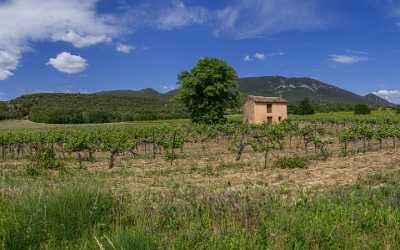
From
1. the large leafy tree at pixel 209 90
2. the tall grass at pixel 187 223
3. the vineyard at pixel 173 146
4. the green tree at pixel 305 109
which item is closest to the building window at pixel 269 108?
the large leafy tree at pixel 209 90

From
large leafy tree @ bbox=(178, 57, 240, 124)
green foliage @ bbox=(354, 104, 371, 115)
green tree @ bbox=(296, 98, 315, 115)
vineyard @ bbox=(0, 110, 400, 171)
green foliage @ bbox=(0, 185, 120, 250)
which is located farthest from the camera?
green tree @ bbox=(296, 98, 315, 115)

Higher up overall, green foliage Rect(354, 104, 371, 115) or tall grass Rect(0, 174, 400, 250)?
green foliage Rect(354, 104, 371, 115)

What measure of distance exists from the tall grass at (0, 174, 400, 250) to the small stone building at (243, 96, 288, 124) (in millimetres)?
50421

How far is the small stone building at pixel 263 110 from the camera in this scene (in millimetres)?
55969

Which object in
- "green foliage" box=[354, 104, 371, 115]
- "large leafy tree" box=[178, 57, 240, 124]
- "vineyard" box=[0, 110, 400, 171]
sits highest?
"large leafy tree" box=[178, 57, 240, 124]

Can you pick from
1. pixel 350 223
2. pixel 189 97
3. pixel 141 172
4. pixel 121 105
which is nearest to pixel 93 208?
pixel 350 223

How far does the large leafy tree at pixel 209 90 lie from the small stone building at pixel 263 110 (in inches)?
158

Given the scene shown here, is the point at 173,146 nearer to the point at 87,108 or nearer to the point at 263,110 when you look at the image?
the point at 263,110

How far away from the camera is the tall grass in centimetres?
412

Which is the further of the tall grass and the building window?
the building window

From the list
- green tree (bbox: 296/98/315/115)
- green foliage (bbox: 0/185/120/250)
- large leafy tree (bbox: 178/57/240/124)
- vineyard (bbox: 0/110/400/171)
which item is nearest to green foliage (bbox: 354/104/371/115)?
green tree (bbox: 296/98/315/115)

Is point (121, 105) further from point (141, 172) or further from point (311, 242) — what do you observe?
point (311, 242)

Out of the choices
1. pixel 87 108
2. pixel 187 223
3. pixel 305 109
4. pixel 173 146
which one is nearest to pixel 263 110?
pixel 305 109

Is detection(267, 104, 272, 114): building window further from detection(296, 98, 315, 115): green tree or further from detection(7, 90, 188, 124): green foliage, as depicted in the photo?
detection(7, 90, 188, 124): green foliage
